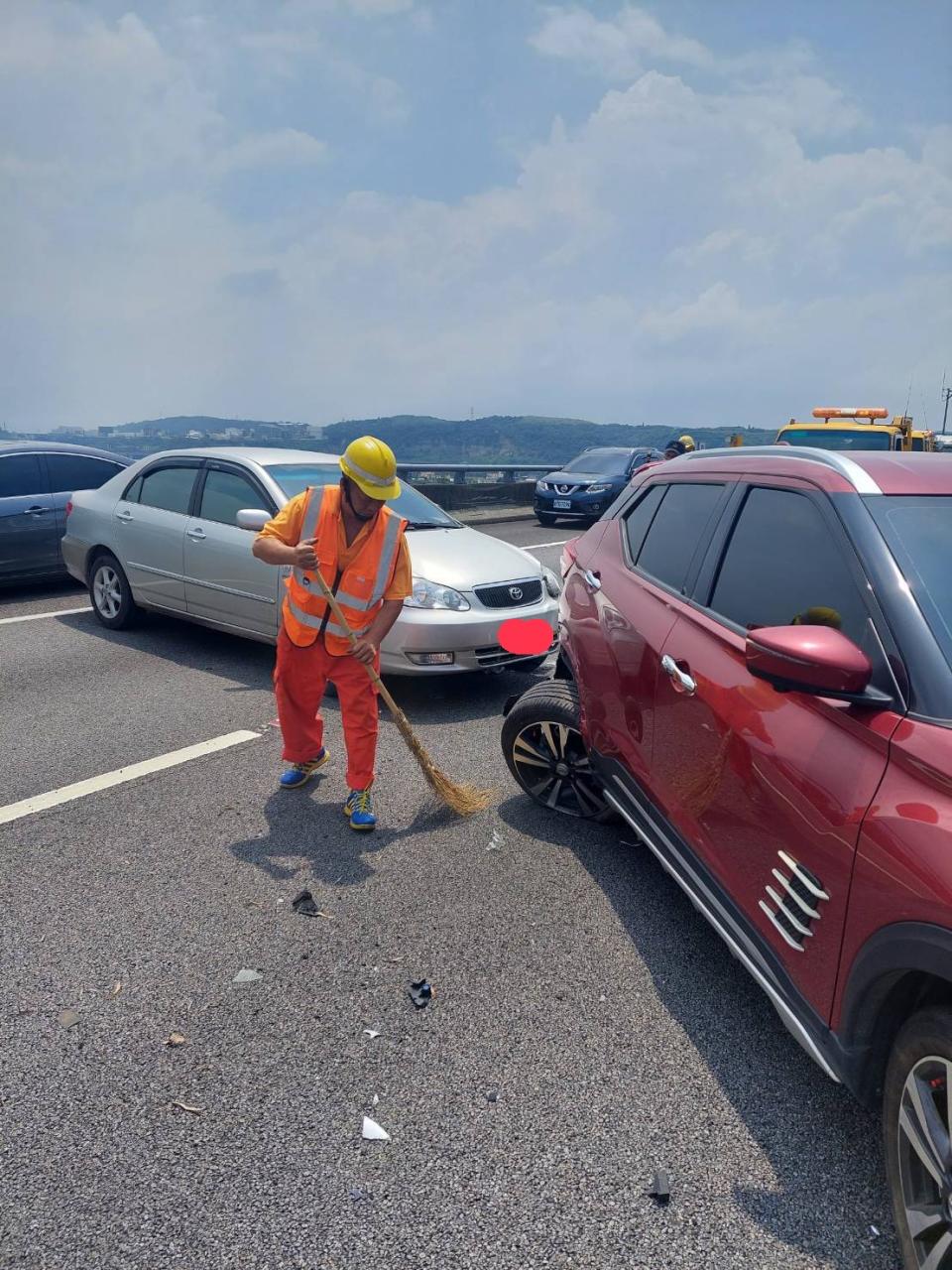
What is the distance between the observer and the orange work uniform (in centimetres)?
412

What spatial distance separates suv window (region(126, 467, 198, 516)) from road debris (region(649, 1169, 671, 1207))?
6.23 m

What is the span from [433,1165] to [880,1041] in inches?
45.5

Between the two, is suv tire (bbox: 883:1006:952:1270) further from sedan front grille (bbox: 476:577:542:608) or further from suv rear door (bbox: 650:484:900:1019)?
sedan front grille (bbox: 476:577:542:608)

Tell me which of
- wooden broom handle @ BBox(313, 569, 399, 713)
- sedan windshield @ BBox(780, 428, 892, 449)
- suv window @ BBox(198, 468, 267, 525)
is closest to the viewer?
wooden broom handle @ BBox(313, 569, 399, 713)

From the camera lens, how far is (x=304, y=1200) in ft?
7.06

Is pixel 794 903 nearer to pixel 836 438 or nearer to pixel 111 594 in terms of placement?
pixel 111 594

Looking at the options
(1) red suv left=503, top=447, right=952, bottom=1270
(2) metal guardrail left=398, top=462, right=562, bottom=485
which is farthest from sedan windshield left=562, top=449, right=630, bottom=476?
(1) red suv left=503, top=447, right=952, bottom=1270

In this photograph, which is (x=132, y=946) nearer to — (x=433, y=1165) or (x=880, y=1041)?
(x=433, y=1165)

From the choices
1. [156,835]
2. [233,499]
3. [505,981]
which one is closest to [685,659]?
[505,981]

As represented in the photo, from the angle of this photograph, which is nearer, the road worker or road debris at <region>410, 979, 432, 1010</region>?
road debris at <region>410, 979, 432, 1010</region>

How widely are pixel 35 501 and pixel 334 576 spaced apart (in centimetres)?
670

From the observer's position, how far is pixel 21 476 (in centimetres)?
940

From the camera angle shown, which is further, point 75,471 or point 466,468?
point 466,468

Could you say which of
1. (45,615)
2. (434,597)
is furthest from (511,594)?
A: (45,615)
